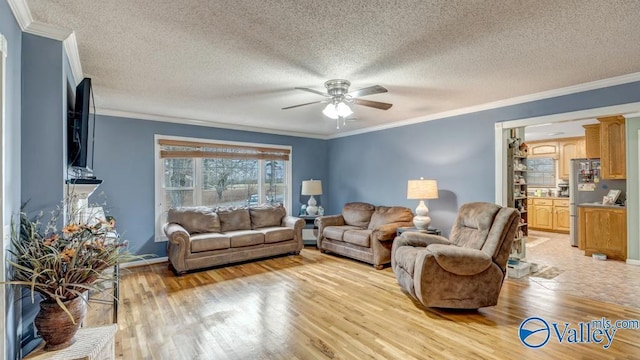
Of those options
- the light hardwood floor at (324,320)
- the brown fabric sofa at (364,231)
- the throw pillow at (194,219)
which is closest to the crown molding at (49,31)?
the light hardwood floor at (324,320)

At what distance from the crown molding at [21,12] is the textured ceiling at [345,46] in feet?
0.11

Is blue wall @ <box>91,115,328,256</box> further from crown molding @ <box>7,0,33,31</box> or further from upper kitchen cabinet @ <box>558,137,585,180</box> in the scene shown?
upper kitchen cabinet @ <box>558,137,585,180</box>

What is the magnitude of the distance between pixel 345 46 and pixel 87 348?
8.52 ft

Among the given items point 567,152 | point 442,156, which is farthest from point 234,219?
point 567,152

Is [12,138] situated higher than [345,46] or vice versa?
[345,46]

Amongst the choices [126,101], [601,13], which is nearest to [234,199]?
[126,101]

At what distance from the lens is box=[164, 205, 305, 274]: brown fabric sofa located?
4113 mm

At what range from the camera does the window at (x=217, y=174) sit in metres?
4.89

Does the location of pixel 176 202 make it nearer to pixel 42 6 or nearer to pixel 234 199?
pixel 234 199

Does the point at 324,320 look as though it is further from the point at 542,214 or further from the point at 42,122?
the point at 542,214

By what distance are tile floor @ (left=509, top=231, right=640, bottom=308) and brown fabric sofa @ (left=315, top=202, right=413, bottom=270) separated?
1.76 m

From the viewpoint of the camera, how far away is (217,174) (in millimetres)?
5453

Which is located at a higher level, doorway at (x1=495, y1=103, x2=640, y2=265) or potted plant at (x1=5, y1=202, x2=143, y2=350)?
→ doorway at (x1=495, y1=103, x2=640, y2=265)

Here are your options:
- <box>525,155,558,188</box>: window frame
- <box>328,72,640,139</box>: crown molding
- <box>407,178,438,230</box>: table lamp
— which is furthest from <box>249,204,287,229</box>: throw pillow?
<box>525,155,558,188</box>: window frame
